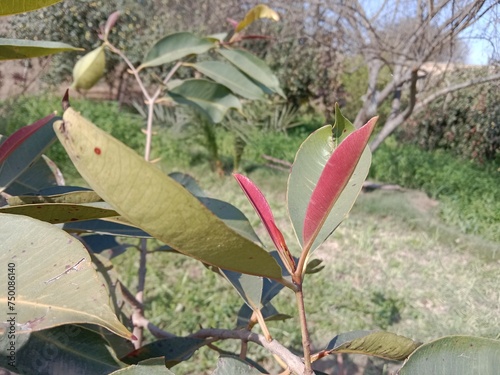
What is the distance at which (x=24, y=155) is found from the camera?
18.2 inches

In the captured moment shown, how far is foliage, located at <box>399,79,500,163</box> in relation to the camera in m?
3.08

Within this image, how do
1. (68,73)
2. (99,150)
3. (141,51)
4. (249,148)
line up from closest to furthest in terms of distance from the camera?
(99,150) < (249,148) < (68,73) < (141,51)

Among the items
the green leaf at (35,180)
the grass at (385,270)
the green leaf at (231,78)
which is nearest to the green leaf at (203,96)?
the green leaf at (231,78)

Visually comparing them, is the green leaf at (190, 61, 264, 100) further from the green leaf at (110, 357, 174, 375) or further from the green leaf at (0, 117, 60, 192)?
the green leaf at (110, 357, 174, 375)

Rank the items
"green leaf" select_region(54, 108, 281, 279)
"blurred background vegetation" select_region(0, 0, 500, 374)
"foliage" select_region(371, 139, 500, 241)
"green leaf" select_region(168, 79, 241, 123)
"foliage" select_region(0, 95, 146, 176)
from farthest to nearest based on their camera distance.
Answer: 1. "foliage" select_region(0, 95, 146, 176)
2. "foliage" select_region(371, 139, 500, 241)
3. "blurred background vegetation" select_region(0, 0, 500, 374)
4. "green leaf" select_region(168, 79, 241, 123)
5. "green leaf" select_region(54, 108, 281, 279)

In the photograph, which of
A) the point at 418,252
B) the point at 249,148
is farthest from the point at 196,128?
the point at 418,252

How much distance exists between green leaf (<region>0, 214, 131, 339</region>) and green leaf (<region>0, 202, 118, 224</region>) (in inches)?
1.3

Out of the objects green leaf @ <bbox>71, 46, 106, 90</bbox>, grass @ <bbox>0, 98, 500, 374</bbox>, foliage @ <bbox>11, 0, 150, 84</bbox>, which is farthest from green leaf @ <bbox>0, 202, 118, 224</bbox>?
foliage @ <bbox>11, 0, 150, 84</bbox>

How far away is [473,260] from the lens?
2236mm

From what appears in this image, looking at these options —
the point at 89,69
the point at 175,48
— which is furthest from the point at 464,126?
the point at 89,69

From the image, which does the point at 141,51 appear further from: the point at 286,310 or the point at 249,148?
the point at 286,310

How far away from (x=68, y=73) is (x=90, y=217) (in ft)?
17.1

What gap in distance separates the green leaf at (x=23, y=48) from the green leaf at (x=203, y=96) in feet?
1.82

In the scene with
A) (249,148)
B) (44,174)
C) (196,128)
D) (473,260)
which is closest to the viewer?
(44,174)
